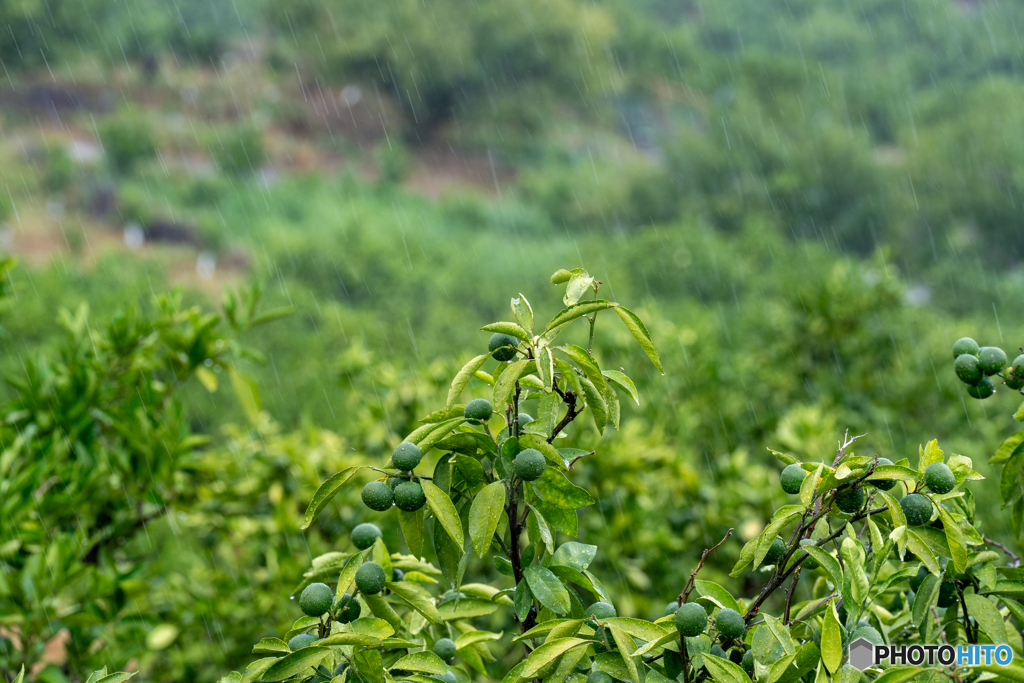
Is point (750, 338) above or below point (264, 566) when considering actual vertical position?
below

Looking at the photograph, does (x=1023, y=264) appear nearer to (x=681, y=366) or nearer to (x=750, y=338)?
(x=750, y=338)

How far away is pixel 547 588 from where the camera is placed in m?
0.83

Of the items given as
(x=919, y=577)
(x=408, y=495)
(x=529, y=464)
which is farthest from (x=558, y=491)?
(x=919, y=577)

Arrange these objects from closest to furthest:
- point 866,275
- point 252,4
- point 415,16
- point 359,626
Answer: point 359,626
point 866,275
point 415,16
point 252,4

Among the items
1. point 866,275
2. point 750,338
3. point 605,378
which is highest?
point 605,378

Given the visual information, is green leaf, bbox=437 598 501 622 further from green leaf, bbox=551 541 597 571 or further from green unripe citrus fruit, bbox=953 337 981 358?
green unripe citrus fruit, bbox=953 337 981 358

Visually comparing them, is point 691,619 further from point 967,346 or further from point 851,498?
point 967,346

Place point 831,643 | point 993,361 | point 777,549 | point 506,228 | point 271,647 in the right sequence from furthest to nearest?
point 506,228
point 993,361
point 777,549
point 271,647
point 831,643

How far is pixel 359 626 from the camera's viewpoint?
2.76ft

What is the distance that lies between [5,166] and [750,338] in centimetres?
1378

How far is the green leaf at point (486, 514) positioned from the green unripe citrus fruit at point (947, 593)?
1.76 ft

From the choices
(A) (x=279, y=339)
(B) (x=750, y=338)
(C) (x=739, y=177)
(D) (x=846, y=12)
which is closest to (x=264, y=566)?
(B) (x=750, y=338)

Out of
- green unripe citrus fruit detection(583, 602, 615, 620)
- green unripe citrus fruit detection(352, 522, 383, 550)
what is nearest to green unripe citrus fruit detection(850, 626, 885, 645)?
green unripe citrus fruit detection(583, 602, 615, 620)

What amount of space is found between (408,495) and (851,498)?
0.48m
